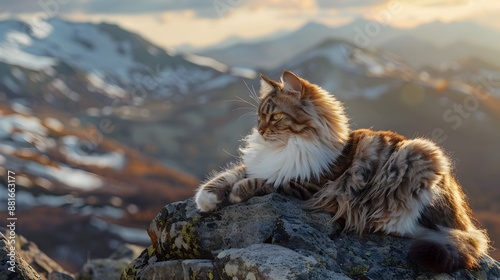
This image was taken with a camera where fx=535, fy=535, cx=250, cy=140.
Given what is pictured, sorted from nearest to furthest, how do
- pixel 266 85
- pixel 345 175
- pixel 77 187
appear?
pixel 345 175
pixel 266 85
pixel 77 187

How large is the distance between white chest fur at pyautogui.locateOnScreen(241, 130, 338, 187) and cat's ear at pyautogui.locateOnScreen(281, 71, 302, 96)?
56 cm

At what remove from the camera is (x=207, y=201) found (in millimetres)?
5926

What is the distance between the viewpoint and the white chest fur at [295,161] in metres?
6.01

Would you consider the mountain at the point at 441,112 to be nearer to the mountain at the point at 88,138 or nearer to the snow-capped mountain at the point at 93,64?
the mountain at the point at 88,138

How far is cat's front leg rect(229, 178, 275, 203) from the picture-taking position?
5953mm

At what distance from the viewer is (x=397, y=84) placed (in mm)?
63219

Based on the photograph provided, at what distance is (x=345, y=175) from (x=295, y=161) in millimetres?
587

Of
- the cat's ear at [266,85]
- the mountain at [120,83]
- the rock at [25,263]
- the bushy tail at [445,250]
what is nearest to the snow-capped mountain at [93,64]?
the mountain at [120,83]

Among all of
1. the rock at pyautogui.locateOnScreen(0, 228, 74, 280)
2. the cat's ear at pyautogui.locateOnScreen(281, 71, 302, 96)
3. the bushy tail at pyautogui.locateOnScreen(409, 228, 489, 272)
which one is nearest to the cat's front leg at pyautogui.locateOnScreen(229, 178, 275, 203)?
the cat's ear at pyautogui.locateOnScreen(281, 71, 302, 96)

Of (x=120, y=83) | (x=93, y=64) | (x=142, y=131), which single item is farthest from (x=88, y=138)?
(x=93, y=64)

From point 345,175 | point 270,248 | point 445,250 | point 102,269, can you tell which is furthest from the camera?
point 102,269

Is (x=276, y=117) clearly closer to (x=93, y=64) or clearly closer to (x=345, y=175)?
(x=345, y=175)

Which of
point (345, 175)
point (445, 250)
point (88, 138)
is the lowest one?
point (445, 250)

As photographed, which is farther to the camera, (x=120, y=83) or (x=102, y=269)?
(x=120, y=83)
